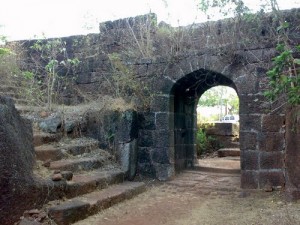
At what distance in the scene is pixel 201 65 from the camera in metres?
6.41

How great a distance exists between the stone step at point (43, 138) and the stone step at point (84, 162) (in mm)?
539

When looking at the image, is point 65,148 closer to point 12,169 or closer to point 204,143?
point 12,169

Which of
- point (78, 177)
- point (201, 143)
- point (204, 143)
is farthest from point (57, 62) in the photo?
point (204, 143)

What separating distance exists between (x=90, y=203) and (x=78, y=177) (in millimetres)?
782

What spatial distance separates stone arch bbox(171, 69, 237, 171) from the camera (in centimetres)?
699

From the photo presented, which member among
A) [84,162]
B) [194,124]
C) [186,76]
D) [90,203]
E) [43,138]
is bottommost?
[90,203]

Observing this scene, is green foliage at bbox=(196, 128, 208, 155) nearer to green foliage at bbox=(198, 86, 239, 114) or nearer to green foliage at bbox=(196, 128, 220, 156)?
green foliage at bbox=(196, 128, 220, 156)

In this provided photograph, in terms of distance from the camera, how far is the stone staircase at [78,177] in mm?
4230

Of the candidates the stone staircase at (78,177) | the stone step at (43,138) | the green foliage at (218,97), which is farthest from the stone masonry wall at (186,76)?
the green foliage at (218,97)

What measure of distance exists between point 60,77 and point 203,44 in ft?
11.5

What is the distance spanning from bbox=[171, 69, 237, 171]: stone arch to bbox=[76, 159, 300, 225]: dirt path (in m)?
1.23

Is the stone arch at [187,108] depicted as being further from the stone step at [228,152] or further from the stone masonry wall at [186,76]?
the stone step at [228,152]

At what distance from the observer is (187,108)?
318 inches

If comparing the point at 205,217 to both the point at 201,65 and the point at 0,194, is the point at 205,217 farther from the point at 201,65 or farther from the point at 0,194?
the point at 201,65
